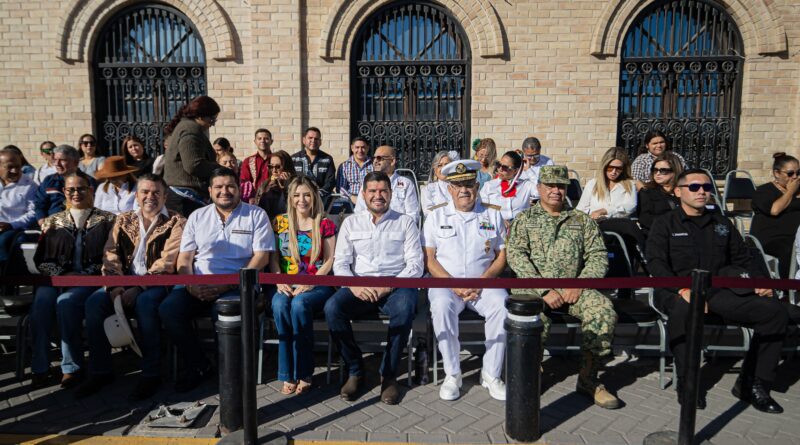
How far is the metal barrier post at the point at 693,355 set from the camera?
115 inches

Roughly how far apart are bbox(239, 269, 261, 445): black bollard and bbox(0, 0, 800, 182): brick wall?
691 cm

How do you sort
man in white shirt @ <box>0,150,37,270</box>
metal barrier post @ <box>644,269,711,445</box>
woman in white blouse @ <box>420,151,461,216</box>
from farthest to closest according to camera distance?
1. woman in white blouse @ <box>420,151,461,216</box>
2. man in white shirt @ <box>0,150,37,270</box>
3. metal barrier post @ <box>644,269,711,445</box>

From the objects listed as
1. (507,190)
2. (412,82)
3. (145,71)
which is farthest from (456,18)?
(145,71)

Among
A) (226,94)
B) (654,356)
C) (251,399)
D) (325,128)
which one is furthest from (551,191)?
(226,94)

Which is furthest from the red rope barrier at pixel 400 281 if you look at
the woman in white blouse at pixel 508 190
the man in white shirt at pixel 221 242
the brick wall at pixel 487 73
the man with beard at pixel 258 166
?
the brick wall at pixel 487 73

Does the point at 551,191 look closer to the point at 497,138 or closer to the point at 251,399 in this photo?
the point at 251,399

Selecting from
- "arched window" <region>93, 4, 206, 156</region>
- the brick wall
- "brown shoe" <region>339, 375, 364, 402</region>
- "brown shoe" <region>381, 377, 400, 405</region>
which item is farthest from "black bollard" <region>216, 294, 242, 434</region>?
"arched window" <region>93, 4, 206, 156</region>

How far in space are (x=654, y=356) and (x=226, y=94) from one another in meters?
8.28

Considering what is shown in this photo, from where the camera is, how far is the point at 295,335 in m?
3.87

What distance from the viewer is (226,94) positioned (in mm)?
9625

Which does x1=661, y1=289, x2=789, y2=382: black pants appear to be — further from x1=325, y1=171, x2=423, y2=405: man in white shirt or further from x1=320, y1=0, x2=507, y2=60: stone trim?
x1=320, y1=0, x2=507, y2=60: stone trim

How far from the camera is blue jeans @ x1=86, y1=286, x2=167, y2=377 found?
3914mm

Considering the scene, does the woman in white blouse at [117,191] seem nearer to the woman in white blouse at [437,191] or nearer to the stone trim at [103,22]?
the woman in white blouse at [437,191]

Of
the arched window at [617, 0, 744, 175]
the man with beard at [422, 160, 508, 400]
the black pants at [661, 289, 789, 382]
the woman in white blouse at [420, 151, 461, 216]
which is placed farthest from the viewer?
the arched window at [617, 0, 744, 175]
